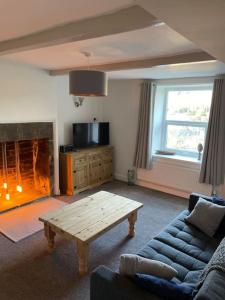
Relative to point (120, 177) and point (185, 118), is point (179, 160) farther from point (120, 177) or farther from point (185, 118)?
point (120, 177)

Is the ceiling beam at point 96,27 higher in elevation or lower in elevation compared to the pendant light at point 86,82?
higher

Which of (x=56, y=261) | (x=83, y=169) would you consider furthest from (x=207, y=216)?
(x=83, y=169)

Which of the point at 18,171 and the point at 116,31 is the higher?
the point at 116,31

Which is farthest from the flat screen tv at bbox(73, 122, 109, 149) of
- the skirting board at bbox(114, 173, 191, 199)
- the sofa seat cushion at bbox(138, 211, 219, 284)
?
the sofa seat cushion at bbox(138, 211, 219, 284)

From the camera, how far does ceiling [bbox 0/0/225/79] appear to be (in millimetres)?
931

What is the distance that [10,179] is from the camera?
4.02 m

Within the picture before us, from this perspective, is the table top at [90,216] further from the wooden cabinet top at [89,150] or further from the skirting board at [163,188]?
the skirting board at [163,188]

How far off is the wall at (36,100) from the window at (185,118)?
1.92 meters

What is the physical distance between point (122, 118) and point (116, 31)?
11.6 ft

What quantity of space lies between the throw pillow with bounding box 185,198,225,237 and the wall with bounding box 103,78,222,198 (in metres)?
1.65

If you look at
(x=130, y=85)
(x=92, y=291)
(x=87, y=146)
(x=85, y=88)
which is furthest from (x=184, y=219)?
(x=130, y=85)

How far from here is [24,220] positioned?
3.42m

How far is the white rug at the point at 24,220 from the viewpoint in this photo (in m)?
3.09

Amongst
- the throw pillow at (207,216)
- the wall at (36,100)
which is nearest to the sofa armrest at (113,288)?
the throw pillow at (207,216)
